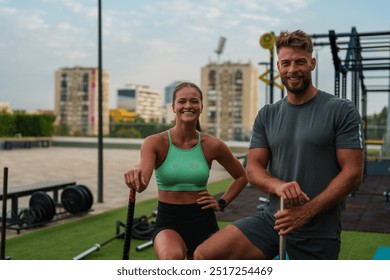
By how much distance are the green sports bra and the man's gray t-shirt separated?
1.44 ft

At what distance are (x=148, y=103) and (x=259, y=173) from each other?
84633 millimetres

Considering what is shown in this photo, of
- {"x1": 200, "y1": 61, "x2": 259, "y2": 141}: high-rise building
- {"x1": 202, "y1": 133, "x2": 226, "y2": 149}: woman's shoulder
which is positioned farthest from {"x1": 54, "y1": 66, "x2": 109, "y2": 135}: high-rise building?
{"x1": 202, "y1": 133, "x2": 226, "y2": 149}: woman's shoulder

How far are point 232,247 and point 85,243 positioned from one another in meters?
3.79

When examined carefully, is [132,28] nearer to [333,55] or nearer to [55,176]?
[333,55]

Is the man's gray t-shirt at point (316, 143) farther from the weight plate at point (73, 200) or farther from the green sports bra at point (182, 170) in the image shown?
the weight plate at point (73, 200)

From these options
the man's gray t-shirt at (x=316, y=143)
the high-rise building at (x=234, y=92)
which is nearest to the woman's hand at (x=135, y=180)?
the man's gray t-shirt at (x=316, y=143)

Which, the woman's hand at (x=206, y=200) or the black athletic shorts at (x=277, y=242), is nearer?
the black athletic shorts at (x=277, y=242)

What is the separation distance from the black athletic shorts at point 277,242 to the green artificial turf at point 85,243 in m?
2.86

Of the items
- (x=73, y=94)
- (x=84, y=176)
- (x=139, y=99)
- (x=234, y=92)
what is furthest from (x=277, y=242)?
(x=139, y=99)

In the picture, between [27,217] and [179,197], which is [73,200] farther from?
[179,197]

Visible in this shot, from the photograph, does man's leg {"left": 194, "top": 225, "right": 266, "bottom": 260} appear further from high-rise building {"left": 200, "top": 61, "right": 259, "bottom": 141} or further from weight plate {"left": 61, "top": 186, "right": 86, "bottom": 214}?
high-rise building {"left": 200, "top": 61, "right": 259, "bottom": 141}

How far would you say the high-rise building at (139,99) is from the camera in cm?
7975
